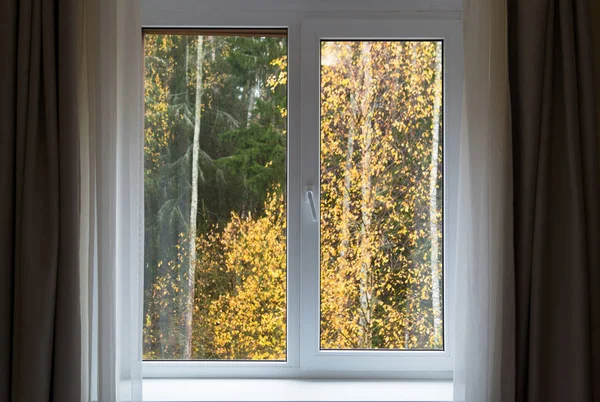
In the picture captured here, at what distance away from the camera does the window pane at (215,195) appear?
194 centimetres

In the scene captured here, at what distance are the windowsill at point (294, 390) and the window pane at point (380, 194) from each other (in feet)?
0.46

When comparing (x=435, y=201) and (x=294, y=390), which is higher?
(x=435, y=201)

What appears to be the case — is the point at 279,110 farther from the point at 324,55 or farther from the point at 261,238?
the point at 261,238

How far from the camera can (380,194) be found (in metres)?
1.96

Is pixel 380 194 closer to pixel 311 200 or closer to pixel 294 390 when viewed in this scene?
pixel 311 200

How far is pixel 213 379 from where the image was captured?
6.43ft
